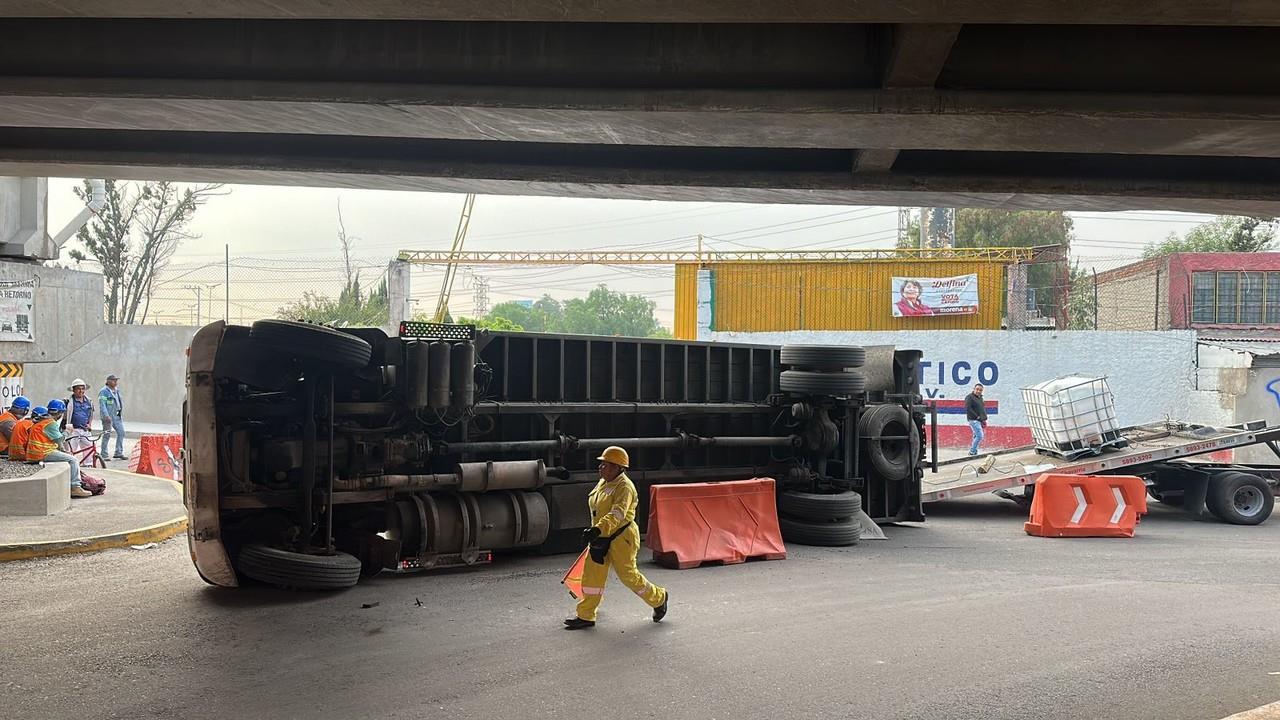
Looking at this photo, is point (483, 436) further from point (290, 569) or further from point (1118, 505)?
point (1118, 505)

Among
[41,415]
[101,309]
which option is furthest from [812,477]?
[101,309]

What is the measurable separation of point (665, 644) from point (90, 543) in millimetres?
7394

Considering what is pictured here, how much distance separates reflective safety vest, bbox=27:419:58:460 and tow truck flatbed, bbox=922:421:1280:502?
1330cm

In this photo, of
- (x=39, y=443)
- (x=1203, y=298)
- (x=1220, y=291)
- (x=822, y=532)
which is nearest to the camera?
(x=822, y=532)

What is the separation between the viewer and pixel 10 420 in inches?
558

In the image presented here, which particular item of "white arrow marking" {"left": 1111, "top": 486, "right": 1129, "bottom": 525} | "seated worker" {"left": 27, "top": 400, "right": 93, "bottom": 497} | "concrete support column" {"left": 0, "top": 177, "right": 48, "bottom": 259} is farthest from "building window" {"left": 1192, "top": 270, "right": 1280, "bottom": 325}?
"concrete support column" {"left": 0, "top": 177, "right": 48, "bottom": 259}

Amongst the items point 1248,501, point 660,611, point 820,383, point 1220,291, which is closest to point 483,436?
point 660,611

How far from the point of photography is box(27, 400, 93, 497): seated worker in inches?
536

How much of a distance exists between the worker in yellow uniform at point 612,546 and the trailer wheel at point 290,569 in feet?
8.27

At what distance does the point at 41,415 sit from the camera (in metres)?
14.3

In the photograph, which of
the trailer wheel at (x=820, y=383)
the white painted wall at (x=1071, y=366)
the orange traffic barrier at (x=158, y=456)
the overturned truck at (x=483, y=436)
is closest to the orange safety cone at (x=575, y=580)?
the overturned truck at (x=483, y=436)

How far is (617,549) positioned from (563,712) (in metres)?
2.17

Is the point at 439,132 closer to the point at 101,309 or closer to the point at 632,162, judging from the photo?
the point at 632,162

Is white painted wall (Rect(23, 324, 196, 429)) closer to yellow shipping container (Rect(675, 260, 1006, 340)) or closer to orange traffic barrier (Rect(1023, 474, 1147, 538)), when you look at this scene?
yellow shipping container (Rect(675, 260, 1006, 340))
